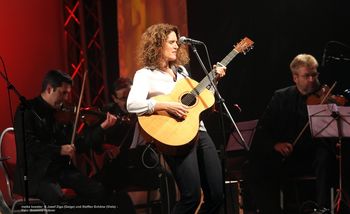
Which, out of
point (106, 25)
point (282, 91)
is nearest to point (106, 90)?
point (106, 25)

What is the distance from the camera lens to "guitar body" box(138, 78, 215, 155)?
155 inches

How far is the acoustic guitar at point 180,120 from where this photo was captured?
3943mm

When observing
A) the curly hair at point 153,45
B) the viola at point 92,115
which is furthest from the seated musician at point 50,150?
the curly hair at point 153,45

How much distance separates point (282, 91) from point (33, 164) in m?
2.42

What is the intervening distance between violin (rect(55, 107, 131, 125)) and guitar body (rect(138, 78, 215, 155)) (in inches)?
56.9

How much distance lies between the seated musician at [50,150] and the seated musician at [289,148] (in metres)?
1.53

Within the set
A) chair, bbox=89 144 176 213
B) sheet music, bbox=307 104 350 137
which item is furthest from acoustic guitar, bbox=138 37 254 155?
chair, bbox=89 144 176 213

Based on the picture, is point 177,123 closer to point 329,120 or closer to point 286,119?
point 329,120

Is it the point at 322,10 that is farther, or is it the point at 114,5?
the point at 114,5

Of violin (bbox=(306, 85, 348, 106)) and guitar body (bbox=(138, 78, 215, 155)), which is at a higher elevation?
guitar body (bbox=(138, 78, 215, 155))

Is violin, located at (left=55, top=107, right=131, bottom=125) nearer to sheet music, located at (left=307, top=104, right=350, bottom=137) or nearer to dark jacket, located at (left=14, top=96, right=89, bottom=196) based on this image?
dark jacket, located at (left=14, top=96, right=89, bottom=196)

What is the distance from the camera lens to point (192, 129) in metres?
3.99

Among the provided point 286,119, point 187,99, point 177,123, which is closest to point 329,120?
point 286,119

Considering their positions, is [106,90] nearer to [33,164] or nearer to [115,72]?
[115,72]
